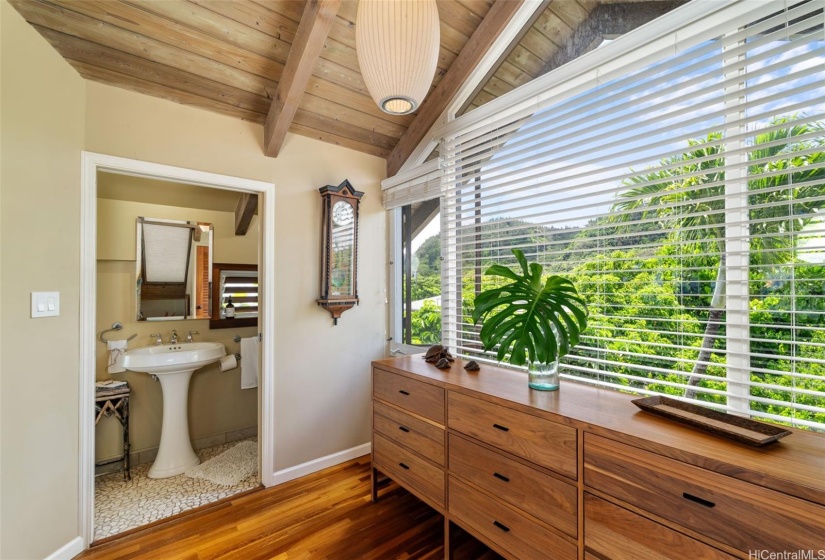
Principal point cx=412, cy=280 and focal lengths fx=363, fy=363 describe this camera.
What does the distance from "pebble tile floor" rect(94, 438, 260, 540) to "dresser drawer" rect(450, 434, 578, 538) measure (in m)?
1.63

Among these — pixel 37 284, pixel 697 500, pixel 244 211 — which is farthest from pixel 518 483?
pixel 244 211

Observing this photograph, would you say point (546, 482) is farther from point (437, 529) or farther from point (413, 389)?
point (437, 529)

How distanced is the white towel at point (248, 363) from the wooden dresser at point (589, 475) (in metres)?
1.58

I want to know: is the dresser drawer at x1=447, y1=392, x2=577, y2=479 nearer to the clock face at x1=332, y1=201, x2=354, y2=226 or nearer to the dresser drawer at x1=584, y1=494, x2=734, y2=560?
the dresser drawer at x1=584, y1=494, x2=734, y2=560

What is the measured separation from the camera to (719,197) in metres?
1.40

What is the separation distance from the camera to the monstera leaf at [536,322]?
157 centimetres

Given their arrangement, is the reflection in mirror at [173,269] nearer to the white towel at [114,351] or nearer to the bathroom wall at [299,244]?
the white towel at [114,351]

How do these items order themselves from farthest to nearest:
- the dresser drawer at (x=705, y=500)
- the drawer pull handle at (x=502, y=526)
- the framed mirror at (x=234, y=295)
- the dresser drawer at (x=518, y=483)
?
the framed mirror at (x=234, y=295), the drawer pull handle at (x=502, y=526), the dresser drawer at (x=518, y=483), the dresser drawer at (x=705, y=500)

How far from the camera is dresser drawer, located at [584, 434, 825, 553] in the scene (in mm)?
869

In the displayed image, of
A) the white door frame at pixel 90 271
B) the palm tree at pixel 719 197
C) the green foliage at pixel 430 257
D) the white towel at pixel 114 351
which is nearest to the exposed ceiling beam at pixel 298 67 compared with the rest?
the white door frame at pixel 90 271

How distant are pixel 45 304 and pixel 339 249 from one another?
161cm

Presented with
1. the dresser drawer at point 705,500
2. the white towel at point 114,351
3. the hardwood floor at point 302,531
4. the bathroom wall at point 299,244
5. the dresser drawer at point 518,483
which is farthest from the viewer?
the white towel at point 114,351

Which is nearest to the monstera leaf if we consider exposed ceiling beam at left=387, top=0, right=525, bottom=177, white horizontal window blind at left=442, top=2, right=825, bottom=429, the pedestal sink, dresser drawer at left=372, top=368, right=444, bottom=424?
white horizontal window blind at left=442, top=2, right=825, bottom=429

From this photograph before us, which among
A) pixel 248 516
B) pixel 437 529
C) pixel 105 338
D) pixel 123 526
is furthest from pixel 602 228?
pixel 105 338
